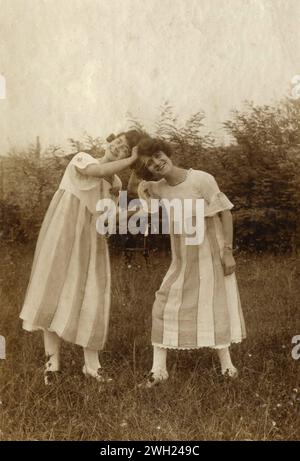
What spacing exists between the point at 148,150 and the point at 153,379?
4.33 feet

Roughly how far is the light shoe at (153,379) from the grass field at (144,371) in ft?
0.12

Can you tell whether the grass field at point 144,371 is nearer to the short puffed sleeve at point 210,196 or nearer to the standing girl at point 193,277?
the standing girl at point 193,277

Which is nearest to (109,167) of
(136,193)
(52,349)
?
(136,193)

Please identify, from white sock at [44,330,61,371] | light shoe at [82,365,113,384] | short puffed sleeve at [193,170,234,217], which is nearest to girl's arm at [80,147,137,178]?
short puffed sleeve at [193,170,234,217]

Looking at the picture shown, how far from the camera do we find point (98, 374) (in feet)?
12.0

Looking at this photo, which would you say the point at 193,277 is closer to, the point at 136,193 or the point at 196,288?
the point at 196,288

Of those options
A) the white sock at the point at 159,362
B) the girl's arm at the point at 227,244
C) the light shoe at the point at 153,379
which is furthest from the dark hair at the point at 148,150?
the light shoe at the point at 153,379

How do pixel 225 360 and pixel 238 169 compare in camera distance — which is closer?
pixel 225 360

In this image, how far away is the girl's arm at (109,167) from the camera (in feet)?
11.9

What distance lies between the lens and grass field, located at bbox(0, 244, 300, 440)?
341cm

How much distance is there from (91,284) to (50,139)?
0.90 metres

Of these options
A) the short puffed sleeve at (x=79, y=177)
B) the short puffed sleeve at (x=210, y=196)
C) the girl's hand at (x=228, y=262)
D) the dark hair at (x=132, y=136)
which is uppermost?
the dark hair at (x=132, y=136)

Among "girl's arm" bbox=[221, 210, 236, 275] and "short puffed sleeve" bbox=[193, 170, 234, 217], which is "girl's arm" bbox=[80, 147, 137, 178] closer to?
"short puffed sleeve" bbox=[193, 170, 234, 217]

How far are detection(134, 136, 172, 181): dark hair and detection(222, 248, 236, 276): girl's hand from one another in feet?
2.04
